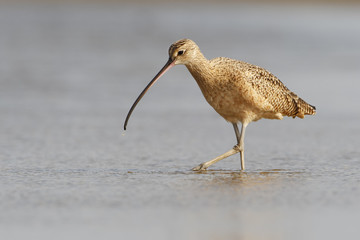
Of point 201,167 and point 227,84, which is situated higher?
point 227,84

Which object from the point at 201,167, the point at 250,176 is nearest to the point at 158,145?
the point at 201,167

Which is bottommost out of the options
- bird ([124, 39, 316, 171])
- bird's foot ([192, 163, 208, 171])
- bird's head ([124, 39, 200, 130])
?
bird's foot ([192, 163, 208, 171])

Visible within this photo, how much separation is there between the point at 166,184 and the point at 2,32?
13120 mm

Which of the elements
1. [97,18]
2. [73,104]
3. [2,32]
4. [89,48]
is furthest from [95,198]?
[97,18]

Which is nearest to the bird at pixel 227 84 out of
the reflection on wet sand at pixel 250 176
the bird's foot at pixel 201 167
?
the bird's foot at pixel 201 167

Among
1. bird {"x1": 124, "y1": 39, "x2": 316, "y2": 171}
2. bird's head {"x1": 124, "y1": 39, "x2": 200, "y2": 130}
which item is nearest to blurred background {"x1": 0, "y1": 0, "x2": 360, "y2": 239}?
bird {"x1": 124, "y1": 39, "x2": 316, "y2": 171}

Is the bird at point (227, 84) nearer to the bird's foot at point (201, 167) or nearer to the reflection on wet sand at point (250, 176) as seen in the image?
the bird's foot at point (201, 167)

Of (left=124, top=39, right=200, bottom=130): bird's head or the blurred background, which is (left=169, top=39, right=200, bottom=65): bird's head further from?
the blurred background

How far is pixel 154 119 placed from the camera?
10.1 metres

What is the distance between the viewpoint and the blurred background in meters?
5.35

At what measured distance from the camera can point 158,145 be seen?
336 inches

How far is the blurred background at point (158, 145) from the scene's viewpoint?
535cm

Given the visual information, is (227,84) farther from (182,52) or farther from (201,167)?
(201,167)

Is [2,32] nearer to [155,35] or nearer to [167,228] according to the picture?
[155,35]
